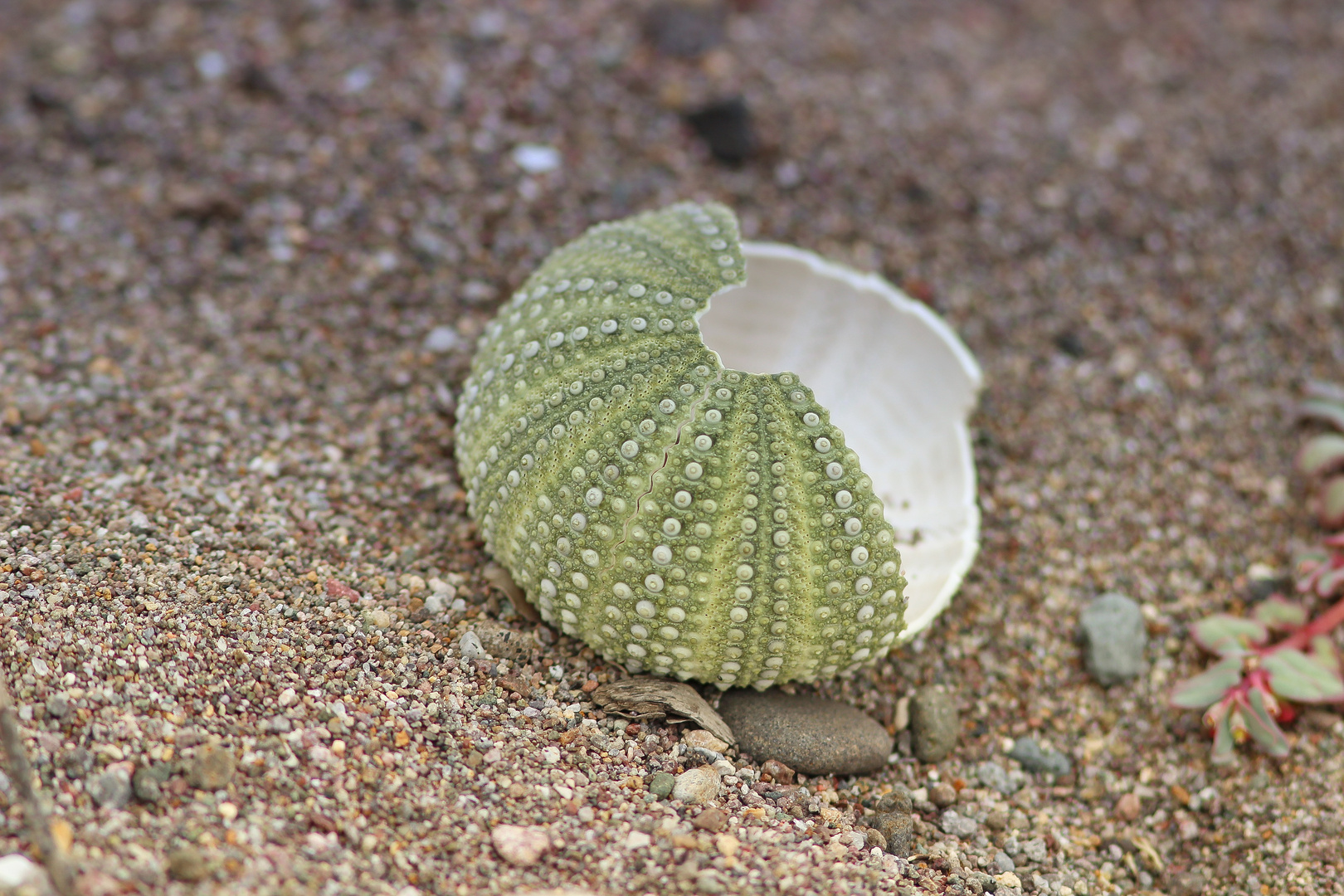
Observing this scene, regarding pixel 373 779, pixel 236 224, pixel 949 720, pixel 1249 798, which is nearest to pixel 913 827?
pixel 949 720

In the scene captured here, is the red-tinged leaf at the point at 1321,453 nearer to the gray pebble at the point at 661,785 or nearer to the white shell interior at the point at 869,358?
the white shell interior at the point at 869,358

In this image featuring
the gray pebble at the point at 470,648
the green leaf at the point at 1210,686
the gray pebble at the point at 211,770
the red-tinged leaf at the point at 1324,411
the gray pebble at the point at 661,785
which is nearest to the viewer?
the gray pebble at the point at 211,770

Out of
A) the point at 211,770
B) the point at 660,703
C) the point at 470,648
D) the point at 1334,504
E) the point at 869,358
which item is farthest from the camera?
the point at 869,358

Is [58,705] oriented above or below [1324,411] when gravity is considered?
below

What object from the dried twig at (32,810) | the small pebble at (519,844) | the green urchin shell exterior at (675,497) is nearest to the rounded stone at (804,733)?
the green urchin shell exterior at (675,497)

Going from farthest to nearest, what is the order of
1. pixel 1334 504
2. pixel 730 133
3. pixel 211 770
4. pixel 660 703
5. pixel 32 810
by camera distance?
1. pixel 730 133
2. pixel 1334 504
3. pixel 660 703
4. pixel 211 770
5. pixel 32 810

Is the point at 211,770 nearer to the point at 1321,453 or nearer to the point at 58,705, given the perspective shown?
the point at 58,705

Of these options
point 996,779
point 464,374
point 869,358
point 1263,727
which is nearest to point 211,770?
point 464,374
